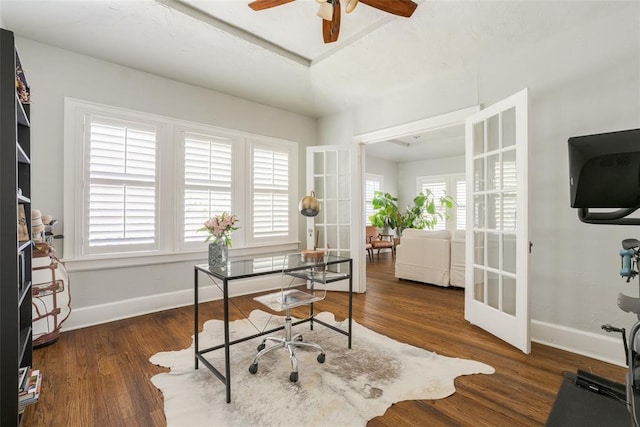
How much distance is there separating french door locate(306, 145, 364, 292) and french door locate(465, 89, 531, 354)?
1557 mm

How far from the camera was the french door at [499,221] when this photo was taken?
2490mm

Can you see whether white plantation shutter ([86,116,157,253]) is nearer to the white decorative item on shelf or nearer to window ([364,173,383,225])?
the white decorative item on shelf

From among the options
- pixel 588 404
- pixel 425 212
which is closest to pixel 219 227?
pixel 588 404

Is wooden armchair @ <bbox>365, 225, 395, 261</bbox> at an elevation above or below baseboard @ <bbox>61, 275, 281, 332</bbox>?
above

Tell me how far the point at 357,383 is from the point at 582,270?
2.05 meters

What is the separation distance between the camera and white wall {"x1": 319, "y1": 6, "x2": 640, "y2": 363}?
2.32 m

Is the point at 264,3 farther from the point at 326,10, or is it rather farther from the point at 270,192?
the point at 270,192

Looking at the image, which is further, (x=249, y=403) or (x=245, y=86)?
(x=245, y=86)

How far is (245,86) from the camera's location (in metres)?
3.81

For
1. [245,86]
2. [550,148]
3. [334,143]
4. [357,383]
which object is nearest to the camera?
[357,383]

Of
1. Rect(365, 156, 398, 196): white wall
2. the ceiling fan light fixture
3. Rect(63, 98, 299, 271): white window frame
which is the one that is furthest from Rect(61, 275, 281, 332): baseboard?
Rect(365, 156, 398, 196): white wall

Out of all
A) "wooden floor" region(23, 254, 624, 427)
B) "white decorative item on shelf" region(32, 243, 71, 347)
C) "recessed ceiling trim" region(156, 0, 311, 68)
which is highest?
"recessed ceiling trim" region(156, 0, 311, 68)

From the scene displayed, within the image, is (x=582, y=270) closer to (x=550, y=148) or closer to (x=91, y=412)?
(x=550, y=148)

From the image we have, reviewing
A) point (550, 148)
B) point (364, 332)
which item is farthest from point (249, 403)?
point (550, 148)
